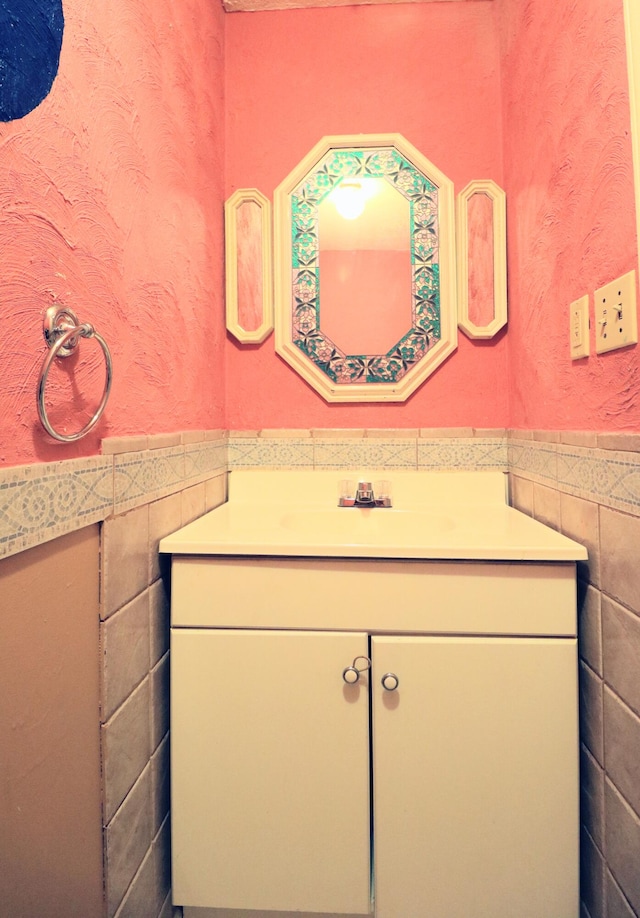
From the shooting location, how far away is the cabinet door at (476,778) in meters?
0.77

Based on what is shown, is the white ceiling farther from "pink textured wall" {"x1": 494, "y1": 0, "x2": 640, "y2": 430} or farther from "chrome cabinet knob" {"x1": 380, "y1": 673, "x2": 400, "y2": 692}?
"chrome cabinet knob" {"x1": 380, "y1": 673, "x2": 400, "y2": 692}

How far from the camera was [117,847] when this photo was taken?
27.7 inches

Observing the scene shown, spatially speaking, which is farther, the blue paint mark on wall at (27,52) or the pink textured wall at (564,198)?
the pink textured wall at (564,198)

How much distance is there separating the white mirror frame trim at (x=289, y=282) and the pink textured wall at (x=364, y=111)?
30 millimetres

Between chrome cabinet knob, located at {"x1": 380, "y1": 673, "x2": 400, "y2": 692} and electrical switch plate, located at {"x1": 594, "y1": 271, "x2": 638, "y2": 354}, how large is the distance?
2.13 ft

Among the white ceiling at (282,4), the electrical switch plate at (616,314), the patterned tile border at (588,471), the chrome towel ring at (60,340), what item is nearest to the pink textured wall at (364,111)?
the white ceiling at (282,4)

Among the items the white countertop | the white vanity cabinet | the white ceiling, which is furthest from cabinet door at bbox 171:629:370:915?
the white ceiling

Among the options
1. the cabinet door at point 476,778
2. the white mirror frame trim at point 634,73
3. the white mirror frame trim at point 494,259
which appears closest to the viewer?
the white mirror frame trim at point 634,73

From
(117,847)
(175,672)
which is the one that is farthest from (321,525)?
(117,847)

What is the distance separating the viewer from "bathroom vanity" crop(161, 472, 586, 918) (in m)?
0.78

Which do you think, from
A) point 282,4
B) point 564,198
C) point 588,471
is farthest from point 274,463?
point 282,4

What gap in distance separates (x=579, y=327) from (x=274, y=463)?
0.80 metres

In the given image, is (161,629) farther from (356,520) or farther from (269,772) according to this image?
(356,520)

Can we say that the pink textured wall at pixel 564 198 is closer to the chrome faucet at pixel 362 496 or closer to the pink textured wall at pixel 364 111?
the pink textured wall at pixel 364 111
